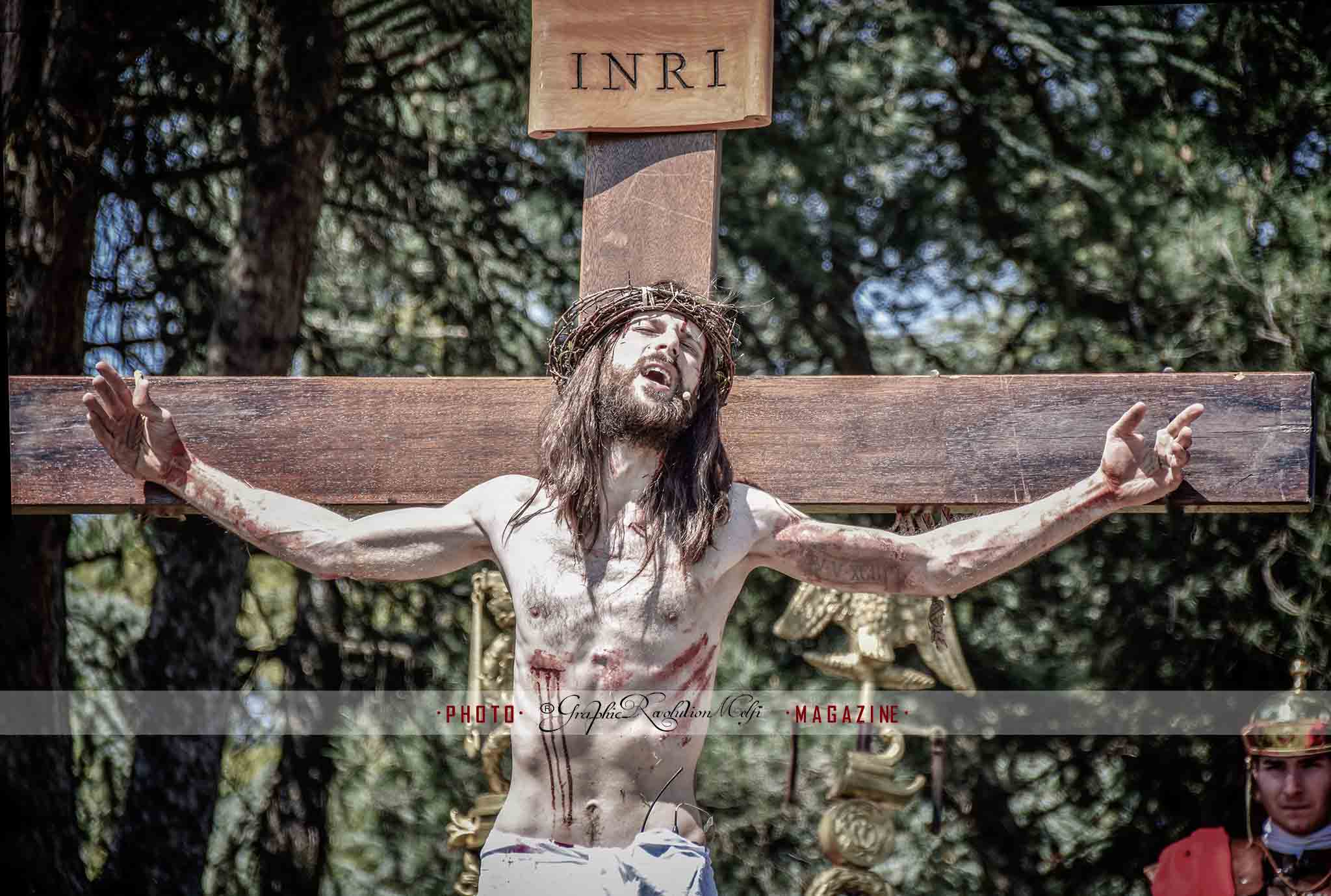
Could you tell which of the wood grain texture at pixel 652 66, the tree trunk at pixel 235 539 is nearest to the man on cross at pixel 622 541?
the wood grain texture at pixel 652 66

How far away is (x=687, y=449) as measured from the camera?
10.6 ft

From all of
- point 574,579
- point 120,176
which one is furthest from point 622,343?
point 120,176

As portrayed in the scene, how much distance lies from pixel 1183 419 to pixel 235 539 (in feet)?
13.0

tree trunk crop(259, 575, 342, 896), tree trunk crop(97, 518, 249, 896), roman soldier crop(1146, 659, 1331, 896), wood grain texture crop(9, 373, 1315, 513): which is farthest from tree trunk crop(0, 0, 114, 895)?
roman soldier crop(1146, 659, 1331, 896)

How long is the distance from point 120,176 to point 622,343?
3971 millimetres

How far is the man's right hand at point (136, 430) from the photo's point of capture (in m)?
3.27

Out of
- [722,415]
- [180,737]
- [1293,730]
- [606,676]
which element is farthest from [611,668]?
[180,737]

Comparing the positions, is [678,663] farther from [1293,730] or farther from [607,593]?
[1293,730]

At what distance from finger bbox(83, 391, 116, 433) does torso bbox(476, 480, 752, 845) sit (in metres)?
0.82

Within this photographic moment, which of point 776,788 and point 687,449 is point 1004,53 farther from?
point 687,449

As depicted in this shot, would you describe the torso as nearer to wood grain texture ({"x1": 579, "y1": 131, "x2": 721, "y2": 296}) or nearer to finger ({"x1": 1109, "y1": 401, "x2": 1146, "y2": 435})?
wood grain texture ({"x1": 579, "y1": 131, "x2": 721, "y2": 296})

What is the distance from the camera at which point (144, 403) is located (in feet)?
10.9

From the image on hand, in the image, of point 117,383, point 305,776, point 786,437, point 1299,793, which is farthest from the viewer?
point 305,776

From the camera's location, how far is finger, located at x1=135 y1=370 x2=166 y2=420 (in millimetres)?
3314
